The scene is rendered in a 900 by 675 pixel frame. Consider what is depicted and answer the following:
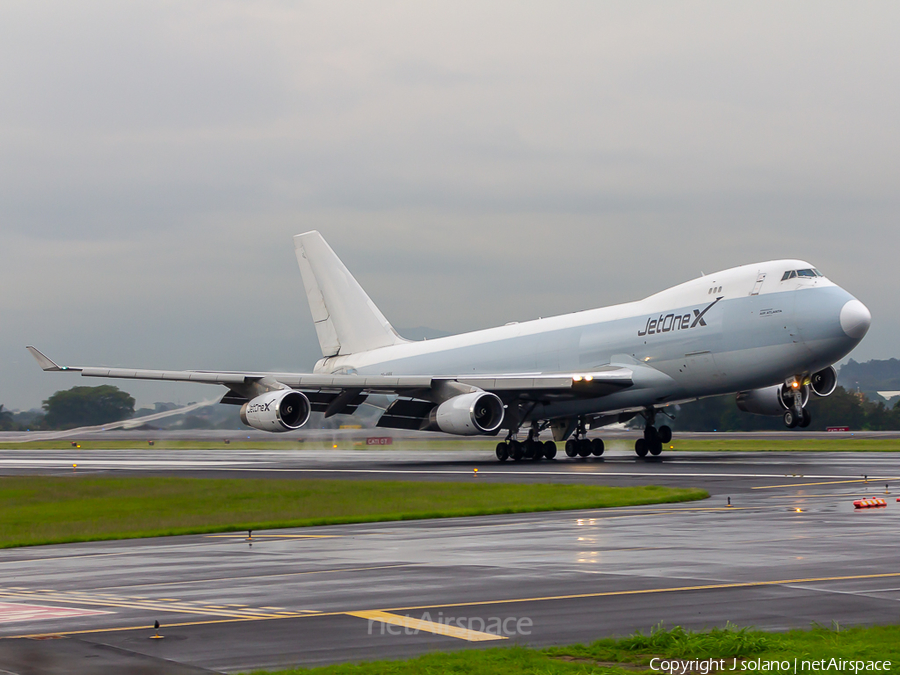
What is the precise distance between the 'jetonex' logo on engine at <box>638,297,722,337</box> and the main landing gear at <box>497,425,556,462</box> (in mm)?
6376

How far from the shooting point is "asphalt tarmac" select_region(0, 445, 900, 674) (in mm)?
8836

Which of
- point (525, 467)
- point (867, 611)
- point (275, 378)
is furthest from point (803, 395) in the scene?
point (867, 611)

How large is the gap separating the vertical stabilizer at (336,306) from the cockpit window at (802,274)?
2500 cm

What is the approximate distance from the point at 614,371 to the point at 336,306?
21.6m

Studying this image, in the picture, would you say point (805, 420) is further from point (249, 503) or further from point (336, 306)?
point (336, 306)

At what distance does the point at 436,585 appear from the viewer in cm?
1169

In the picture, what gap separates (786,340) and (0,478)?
1065 inches

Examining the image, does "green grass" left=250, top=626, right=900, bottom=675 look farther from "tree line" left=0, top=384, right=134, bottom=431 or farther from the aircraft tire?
"tree line" left=0, top=384, right=134, bottom=431

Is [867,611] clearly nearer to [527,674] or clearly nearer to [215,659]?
[527,674]

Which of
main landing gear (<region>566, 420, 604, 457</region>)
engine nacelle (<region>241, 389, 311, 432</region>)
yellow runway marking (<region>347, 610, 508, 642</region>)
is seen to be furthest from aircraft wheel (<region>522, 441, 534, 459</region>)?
yellow runway marking (<region>347, 610, 508, 642</region>)

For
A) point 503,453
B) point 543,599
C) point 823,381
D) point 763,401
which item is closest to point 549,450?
point 503,453

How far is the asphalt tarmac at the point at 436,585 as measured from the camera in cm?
884
